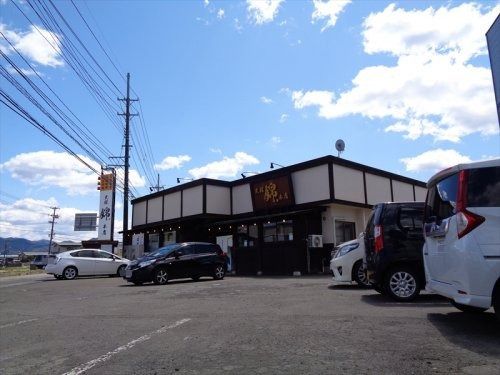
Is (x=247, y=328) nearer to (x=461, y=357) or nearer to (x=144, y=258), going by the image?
(x=461, y=357)

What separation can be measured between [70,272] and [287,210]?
11.1 m

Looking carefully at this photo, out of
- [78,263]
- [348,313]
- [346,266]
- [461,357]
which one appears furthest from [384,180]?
[461,357]

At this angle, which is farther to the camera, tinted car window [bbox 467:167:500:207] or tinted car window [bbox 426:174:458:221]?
tinted car window [bbox 426:174:458:221]

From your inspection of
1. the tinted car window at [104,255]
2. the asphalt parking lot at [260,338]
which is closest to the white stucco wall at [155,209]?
the tinted car window at [104,255]

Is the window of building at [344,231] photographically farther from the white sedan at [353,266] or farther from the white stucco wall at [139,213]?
the white stucco wall at [139,213]

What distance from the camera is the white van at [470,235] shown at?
18.1ft

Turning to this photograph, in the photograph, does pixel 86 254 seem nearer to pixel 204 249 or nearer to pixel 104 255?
pixel 104 255

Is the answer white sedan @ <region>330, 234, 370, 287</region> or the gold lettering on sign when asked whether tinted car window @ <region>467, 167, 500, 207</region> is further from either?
the gold lettering on sign

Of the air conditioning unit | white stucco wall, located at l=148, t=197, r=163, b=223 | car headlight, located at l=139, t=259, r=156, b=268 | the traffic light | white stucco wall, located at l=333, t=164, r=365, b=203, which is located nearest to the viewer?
car headlight, located at l=139, t=259, r=156, b=268

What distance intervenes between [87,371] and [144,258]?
41.8ft

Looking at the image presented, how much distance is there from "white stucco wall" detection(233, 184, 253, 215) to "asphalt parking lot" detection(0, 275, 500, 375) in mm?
15873

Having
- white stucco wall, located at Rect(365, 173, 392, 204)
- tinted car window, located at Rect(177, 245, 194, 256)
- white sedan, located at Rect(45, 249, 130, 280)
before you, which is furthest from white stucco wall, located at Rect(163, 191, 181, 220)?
white stucco wall, located at Rect(365, 173, 392, 204)

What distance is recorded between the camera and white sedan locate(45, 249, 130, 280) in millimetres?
22688

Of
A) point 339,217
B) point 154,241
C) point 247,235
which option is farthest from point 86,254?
point 339,217
